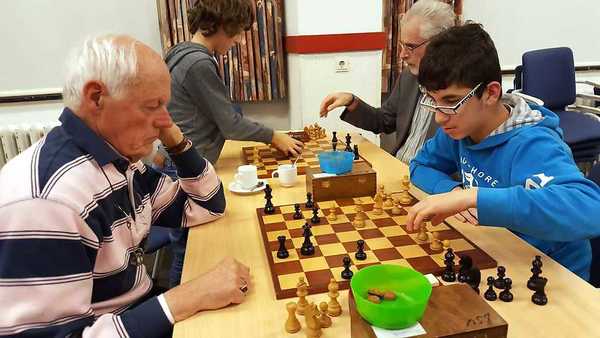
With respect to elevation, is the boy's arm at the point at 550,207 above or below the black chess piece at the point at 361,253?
above

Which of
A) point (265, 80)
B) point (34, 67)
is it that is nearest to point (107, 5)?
point (34, 67)

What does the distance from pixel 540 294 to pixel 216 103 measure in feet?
5.29

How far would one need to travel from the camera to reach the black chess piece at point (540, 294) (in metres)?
1.12

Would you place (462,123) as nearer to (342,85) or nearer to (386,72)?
(342,85)

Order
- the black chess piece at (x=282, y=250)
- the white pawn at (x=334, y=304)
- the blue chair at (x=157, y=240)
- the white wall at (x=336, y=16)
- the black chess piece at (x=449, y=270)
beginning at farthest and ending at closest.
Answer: the white wall at (x=336, y=16), the blue chair at (x=157, y=240), the black chess piece at (x=282, y=250), the black chess piece at (x=449, y=270), the white pawn at (x=334, y=304)

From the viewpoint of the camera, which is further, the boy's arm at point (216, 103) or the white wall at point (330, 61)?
the white wall at point (330, 61)

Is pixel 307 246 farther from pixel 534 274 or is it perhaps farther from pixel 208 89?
pixel 208 89

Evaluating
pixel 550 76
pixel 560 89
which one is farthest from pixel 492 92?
pixel 560 89

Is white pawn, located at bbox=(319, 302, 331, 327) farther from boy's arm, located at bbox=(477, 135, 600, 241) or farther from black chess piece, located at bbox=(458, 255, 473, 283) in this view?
boy's arm, located at bbox=(477, 135, 600, 241)

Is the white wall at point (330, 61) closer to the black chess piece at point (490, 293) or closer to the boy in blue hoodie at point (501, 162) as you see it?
the boy in blue hoodie at point (501, 162)

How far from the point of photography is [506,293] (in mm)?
1144

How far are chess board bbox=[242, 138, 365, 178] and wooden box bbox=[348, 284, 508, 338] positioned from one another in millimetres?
1196

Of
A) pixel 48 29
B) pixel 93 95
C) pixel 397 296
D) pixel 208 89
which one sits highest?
pixel 48 29

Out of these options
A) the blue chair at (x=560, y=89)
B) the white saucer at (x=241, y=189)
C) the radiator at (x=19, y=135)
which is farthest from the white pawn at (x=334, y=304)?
the radiator at (x=19, y=135)
